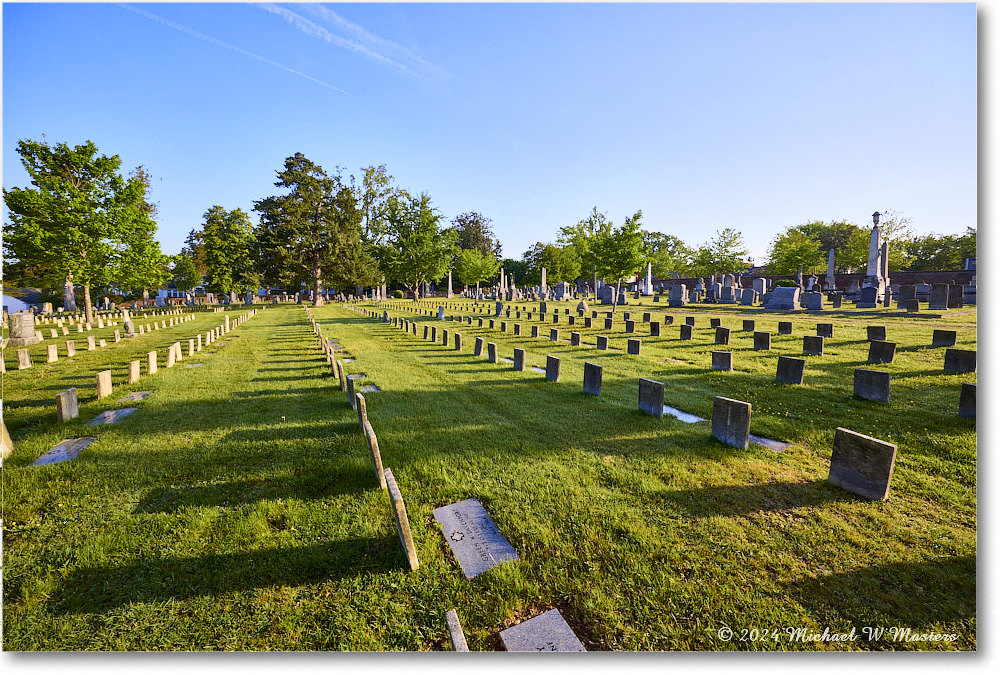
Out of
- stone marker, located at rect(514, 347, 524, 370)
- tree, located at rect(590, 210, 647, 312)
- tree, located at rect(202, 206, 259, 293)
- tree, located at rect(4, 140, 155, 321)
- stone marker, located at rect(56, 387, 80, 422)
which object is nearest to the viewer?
stone marker, located at rect(56, 387, 80, 422)

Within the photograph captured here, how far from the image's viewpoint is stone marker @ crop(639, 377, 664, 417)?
527 centimetres

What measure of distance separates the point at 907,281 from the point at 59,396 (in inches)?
1984

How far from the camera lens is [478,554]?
266 cm

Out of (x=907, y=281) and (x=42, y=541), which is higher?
(x=907, y=281)

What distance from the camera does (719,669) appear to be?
2.02 m

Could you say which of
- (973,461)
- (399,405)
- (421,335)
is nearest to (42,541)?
(399,405)

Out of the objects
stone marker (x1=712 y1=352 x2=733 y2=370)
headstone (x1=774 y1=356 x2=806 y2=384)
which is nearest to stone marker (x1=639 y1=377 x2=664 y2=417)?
headstone (x1=774 y1=356 x2=806 y2=384)

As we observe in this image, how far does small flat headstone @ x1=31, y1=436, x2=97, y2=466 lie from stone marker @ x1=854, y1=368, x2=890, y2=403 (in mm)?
10116

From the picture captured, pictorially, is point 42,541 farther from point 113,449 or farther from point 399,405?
point 399,405

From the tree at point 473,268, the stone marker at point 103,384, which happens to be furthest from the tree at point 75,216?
the tree at point 473,268

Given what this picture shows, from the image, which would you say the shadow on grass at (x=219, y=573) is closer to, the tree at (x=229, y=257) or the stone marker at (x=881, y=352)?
the stone marker at (x=881, y=352)

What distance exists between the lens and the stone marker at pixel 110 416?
5.34 m

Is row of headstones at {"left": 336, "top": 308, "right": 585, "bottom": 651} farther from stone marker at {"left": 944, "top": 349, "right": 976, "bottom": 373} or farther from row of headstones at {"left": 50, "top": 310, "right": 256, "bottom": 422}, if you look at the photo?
stone marker at {"left": 944, "top": 349, "right": 976, "bottom": 373}

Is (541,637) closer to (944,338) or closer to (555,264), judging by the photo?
(944,338)
